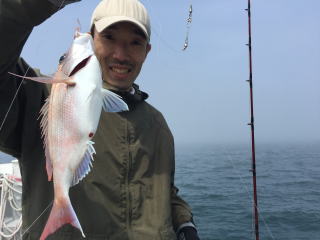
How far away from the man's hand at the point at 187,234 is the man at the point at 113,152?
14.6 inches

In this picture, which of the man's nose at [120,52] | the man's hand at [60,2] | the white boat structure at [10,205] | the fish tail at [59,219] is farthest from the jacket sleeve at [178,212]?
the white boat structure at [10,205]

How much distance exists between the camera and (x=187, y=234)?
2846 mm

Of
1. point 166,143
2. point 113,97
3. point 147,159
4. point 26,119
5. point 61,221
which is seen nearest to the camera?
point 61,221

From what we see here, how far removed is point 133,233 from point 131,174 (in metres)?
0.38

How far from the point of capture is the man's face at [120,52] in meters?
2.24

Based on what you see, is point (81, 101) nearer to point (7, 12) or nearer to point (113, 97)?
point (113, 97)

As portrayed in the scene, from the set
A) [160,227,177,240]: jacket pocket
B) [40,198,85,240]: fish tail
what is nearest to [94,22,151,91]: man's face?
[160,227,177,240]: jacket pocket

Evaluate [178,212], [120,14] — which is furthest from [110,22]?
[178,212]

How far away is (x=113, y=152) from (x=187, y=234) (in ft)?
3.47

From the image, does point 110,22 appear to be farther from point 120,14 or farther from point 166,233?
point 166,233

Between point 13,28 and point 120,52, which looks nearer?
point 13,28

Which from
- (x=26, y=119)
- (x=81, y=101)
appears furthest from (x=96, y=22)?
(x=81, y=101)

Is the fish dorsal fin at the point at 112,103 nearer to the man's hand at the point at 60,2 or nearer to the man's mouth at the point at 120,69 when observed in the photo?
the man's hand at the point at 60,2

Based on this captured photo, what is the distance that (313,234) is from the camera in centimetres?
923
